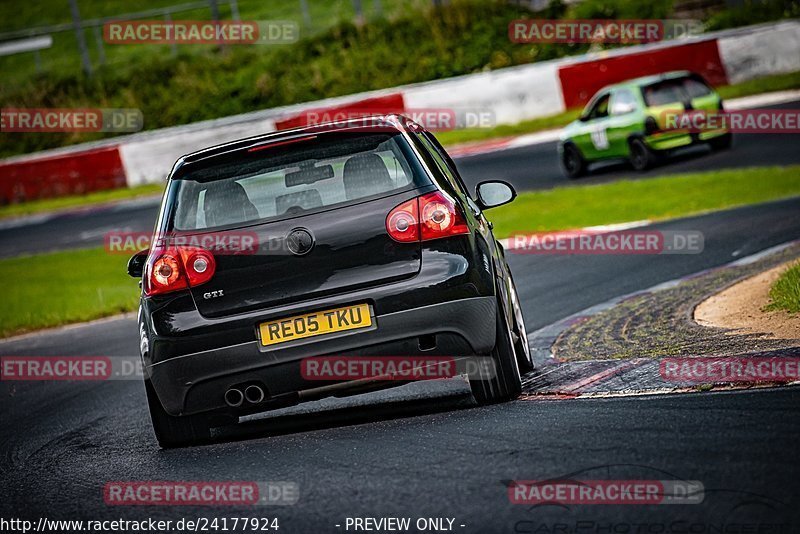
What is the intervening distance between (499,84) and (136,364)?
63.2 feet

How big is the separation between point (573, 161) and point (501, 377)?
16040mm

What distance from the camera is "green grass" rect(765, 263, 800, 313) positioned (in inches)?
328

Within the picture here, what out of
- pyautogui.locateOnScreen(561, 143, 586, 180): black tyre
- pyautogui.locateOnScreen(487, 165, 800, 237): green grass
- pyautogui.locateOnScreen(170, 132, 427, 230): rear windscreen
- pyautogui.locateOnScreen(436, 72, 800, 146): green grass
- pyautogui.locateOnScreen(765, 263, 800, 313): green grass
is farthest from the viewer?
pyautogui.locateOnScreen(436, 72, 800, 146): green grass

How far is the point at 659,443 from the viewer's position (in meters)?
5.36

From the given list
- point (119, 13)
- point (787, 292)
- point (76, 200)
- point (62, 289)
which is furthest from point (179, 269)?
point (119, 13)

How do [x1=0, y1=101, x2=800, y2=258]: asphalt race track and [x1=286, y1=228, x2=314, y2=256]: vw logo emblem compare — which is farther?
[x1=0, y1=101, x2=800, y2=258]: asphalt race track

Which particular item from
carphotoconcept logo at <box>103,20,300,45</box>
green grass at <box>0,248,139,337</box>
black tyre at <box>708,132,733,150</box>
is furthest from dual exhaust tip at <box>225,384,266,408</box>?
carphotoconcept logo at <box>103,20,300,45</box>

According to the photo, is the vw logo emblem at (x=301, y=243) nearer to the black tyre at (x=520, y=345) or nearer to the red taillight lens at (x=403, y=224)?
the red taillight lens at (x=403, y=224)

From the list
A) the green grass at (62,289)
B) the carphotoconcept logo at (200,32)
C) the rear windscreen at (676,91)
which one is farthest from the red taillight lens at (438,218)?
the carphotoconcept logo at (200,32)

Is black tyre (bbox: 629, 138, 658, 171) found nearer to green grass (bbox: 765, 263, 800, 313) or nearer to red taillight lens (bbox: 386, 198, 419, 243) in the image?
green grass (bbox: 765, 263, 800, 313)

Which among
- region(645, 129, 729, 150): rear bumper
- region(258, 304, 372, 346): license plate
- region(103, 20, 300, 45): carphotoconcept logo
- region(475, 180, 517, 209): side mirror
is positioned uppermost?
region(103, 20, 300, 45): carphotoconcept logo

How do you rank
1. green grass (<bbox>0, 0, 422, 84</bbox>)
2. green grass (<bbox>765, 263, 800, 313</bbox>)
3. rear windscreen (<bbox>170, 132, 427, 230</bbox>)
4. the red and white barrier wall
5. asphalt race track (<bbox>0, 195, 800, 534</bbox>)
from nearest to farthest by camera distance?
asphalt race track (<bbox>0, 195, 800, 534</bbox>) < rear windscreen (<bbox>170, 132, 427, 230</bbox>) < green grass (<bbox>765, 263, 800, 313</bbox>) < the red and white barrier wall < green grass (<bbox>0, 0, 422, 84</bbox>)

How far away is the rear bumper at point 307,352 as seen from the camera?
6.43 m

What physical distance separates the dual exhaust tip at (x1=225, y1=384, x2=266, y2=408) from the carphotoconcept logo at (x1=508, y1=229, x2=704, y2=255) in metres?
7.34
